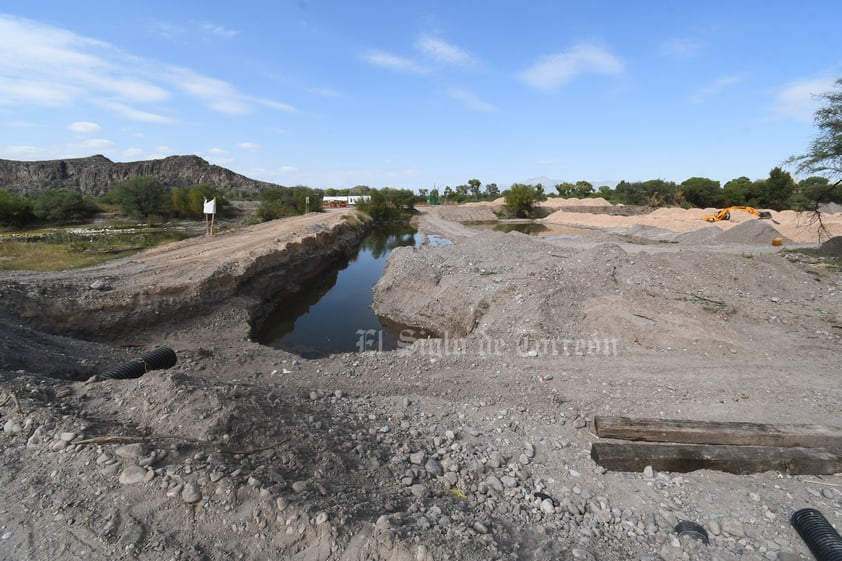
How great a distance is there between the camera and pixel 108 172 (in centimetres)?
10025

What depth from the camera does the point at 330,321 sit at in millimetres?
14883

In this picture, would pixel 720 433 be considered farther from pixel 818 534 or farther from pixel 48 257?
pixel 48 257

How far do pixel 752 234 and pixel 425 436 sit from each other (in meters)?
28.5

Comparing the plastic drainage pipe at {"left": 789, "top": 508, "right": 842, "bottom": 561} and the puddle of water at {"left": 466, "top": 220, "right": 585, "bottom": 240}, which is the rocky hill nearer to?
the puddle of water at {"left": 466, "top": 220, "right": 585, "bottom": 240}

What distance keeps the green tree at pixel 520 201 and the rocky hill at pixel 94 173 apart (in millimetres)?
68652

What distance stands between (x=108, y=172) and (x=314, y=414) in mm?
124570

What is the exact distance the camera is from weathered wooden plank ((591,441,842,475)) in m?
Result: 4.68

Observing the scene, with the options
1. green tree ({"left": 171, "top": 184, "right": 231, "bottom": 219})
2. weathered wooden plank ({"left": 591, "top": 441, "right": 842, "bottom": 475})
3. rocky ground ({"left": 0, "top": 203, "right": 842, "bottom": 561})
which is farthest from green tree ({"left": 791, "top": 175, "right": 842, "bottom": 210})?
green tree ({"left": 171, "top": 184, "right": 231, "bottom": 219})

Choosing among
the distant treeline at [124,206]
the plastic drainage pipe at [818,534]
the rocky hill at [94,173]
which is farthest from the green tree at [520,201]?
the rocky hill at [94,173]

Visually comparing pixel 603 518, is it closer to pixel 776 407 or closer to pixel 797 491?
pixel 797 491

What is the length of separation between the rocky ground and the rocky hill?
102 metres

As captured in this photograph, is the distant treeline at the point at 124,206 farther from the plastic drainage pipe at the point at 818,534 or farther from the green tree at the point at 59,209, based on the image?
the plastic drainage pipe at the point at 818,534

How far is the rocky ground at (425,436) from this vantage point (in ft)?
9.90

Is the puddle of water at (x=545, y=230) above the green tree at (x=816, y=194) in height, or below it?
below
